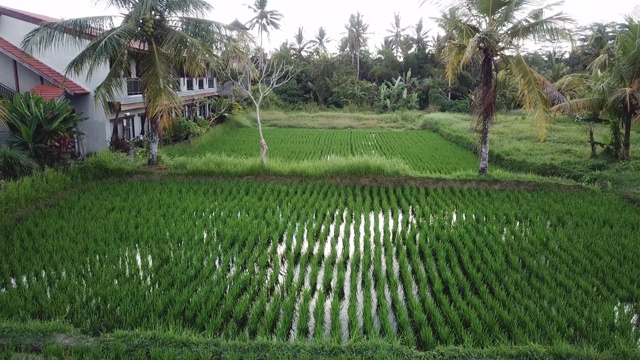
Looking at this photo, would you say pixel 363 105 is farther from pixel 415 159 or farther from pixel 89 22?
pixel 89 22

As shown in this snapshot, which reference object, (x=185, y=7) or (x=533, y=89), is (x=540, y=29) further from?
(x=185, y=7)

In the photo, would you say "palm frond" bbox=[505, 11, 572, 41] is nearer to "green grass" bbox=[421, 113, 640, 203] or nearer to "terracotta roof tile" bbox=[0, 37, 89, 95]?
"green grass" bbox=[421, 113, 640, 203]

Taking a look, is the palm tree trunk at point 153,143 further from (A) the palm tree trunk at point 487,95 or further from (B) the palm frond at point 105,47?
(A) the palm tree trunk at point 487,95

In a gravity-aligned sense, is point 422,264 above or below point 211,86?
below

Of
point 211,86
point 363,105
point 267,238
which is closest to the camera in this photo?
point 267,238

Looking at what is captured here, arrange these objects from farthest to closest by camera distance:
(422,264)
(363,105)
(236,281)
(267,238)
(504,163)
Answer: (363,105)
(504,163)
(267,238)
(422,264)
(236,281)

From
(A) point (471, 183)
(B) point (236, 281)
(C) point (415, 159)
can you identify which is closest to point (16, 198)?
(B) point (236, 281)

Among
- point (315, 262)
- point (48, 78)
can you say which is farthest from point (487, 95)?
point (48, 78)
